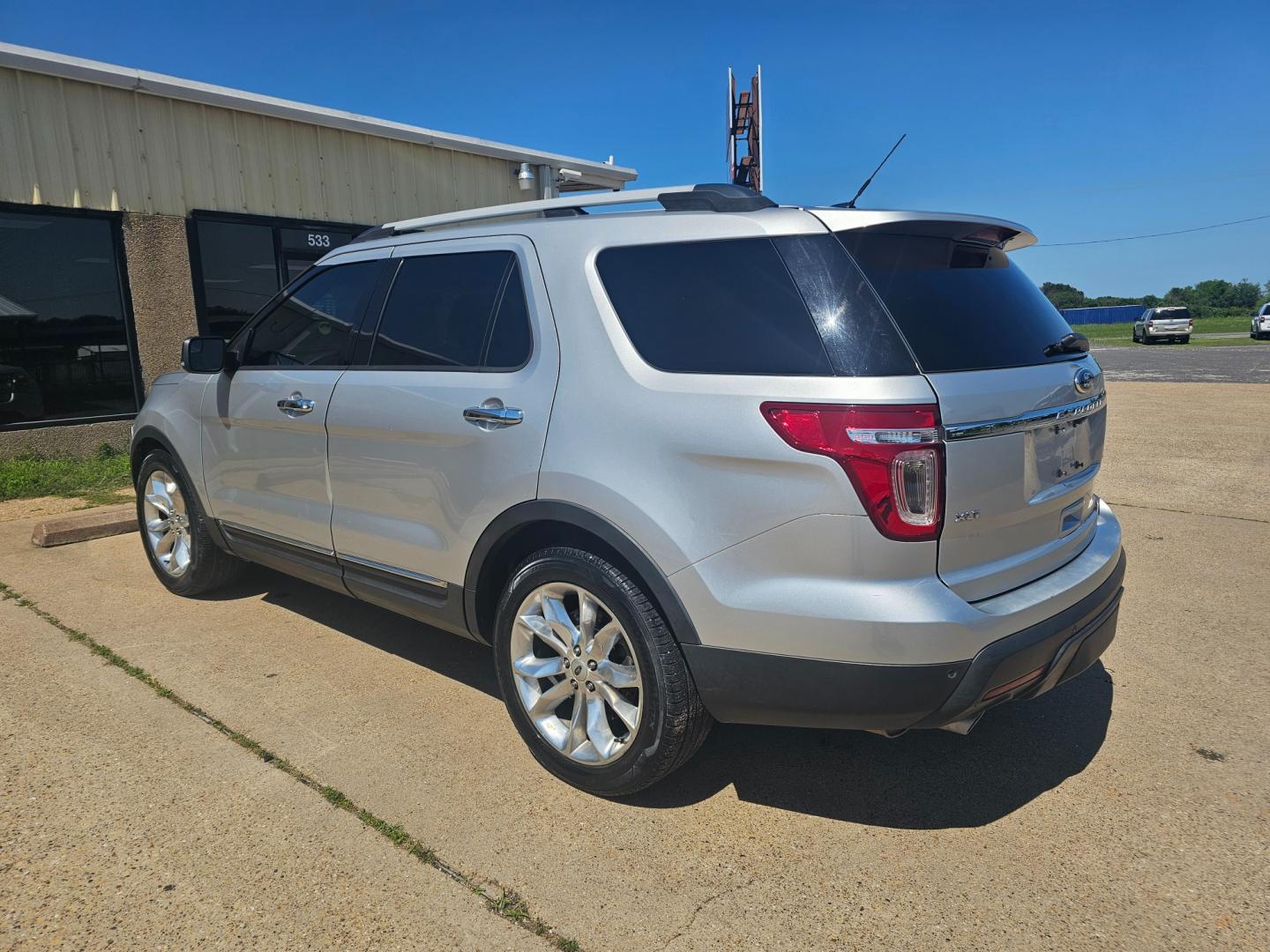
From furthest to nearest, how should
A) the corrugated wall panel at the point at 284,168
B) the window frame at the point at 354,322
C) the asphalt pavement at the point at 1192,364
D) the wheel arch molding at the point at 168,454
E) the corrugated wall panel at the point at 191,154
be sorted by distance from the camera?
the asphalt pavement at the point at 1192,364, the corrugated wall panel at the point at 284,168, the corrugated wall panel at the point at 191,154, the wheel arch molding at the point at 168,454, the window frame at the point at 354,322

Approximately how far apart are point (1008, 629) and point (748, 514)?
784 mm

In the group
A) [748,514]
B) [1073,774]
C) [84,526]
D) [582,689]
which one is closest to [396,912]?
[582,689]

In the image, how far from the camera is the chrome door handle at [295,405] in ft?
12.1

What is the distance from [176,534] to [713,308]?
3689 mm

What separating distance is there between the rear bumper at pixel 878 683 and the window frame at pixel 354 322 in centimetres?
203

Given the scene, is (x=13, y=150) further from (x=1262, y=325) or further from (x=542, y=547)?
(x=1262, y=325)

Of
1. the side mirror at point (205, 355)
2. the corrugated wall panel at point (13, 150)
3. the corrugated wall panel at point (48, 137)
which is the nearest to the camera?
the side mirror at point (205, 355)

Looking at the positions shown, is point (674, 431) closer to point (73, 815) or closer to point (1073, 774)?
point (1073, 774)

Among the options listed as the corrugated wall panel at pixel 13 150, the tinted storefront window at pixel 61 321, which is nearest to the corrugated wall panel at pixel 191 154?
the tinted storefront window at pixel 61 321

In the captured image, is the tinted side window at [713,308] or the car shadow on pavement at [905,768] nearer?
the tinted side window at [713,308]

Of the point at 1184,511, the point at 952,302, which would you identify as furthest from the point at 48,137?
the point at 1184,511

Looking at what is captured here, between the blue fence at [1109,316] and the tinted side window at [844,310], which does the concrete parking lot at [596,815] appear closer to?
the tinted side window at [844,310]

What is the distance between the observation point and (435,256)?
342 cm

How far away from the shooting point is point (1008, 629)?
7.73 ft
